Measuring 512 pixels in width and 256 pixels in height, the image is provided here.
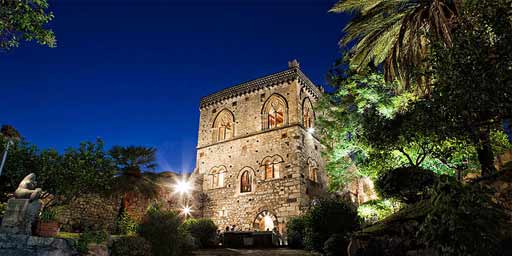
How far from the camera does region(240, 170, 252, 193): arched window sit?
19.5 meters

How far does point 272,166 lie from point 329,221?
914 centimetres

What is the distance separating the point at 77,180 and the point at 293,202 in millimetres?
11274

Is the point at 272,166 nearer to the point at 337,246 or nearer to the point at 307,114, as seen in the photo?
the point at 307,114

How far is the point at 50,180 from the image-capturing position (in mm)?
10484

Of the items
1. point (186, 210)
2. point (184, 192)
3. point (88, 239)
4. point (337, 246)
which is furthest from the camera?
point (184, 192)

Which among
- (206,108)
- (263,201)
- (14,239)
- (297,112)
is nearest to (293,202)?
(263,201)

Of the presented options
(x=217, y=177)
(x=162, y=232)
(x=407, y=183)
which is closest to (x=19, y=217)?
(x=162, y=232)

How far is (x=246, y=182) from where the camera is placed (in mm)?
19797

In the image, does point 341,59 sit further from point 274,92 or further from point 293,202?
point 293,202

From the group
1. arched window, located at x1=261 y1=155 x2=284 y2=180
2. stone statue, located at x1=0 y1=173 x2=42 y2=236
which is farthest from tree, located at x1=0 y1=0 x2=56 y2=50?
arched window, located at x1=261 y1=155 x2=284 y2=180

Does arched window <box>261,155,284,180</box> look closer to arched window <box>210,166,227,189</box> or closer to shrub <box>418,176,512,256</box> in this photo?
arched window <box>210,166,227,189</box>

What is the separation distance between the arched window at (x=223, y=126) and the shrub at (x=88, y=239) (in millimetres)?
13906

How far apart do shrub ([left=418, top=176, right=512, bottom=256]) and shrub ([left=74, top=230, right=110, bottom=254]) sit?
833 centimetres

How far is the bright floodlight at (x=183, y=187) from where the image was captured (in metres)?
20.2
